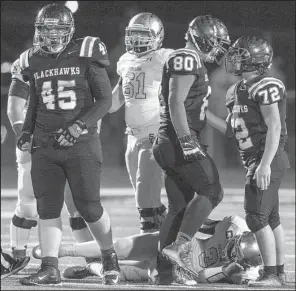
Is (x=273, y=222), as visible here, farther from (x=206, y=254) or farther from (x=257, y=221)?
(x=206, y=254)

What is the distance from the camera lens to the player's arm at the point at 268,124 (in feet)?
19.0

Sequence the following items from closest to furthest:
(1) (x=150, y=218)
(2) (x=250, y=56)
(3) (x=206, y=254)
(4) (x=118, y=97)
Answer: (2) (x=250, y=56) < (3) (x=206, y=254) < (1) (x=150, y=218) < (4) (x=118, y=97)

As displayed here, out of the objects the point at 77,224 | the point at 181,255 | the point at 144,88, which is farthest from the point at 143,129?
the point at 181,255

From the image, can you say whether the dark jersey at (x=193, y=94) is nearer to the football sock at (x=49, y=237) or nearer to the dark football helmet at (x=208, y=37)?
the dark football helmet at (x=208, y=37)

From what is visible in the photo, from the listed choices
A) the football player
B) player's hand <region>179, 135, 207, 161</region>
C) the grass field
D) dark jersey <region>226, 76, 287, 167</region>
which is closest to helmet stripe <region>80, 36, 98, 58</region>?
player's hand <region>179, 135, 207, 161</region>

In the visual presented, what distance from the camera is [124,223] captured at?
1057 centimetres

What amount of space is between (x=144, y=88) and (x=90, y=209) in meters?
1.36

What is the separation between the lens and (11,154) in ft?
66.4

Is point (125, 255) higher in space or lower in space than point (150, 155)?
lower

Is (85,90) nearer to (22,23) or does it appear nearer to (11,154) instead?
(11,154)

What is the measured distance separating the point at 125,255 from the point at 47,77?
1311mm

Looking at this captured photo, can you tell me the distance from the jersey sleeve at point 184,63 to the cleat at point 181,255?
103 centimetres

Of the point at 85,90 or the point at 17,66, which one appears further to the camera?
the point at 17,66

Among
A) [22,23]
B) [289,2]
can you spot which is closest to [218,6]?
[289,2]
